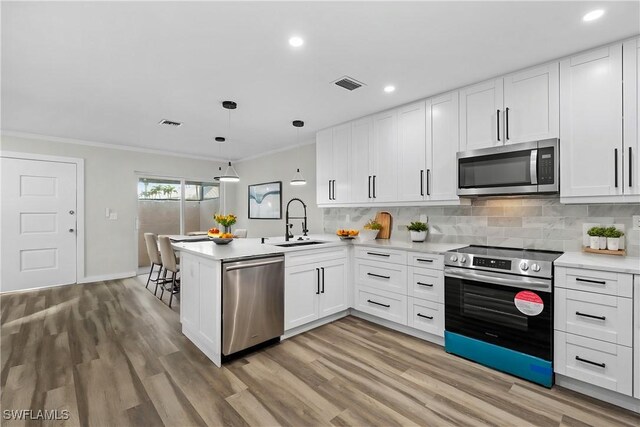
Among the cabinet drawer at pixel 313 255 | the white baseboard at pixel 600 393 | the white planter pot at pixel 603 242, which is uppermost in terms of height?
the white planter pot at pixel 603 242

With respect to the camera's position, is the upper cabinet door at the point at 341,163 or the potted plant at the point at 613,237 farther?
the upper cabinet door at the point at 341,163

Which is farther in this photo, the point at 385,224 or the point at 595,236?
the point at 385,224

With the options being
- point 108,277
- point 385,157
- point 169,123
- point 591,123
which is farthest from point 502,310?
point 108,277

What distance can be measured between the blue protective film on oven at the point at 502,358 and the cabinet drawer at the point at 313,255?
1.38 m

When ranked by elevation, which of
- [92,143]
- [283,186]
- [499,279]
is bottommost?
[499,279]

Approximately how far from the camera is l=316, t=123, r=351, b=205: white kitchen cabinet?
405cm

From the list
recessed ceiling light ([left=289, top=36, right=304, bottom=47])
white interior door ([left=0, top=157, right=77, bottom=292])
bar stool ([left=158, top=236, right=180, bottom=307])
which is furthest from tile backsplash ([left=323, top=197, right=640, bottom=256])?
white interior door ([left=0, top=157, right=77, bottom=292])

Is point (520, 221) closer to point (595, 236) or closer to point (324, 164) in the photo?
point (595, 236)

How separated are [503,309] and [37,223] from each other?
257 inches

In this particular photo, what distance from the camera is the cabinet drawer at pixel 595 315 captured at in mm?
1914

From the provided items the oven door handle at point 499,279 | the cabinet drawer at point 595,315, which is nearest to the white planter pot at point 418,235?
the oven door handle at point 499,279

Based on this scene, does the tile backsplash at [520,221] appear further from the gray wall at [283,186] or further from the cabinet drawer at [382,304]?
the gray wall at [283,186]

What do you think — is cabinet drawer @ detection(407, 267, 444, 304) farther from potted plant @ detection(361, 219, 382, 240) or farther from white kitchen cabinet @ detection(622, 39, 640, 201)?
white kitchen cabinet @ detection(622, 39, 640, 201)

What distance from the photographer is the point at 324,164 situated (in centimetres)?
436
